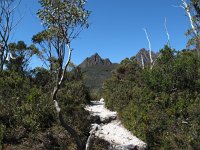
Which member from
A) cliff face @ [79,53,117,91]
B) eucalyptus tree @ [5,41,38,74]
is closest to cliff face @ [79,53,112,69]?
cliff face @ [79,53,117,91]

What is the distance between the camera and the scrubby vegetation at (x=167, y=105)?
14219mm

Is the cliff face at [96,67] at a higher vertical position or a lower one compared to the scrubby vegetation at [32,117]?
higher

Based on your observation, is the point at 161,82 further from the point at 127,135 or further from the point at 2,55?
the point at 2,55

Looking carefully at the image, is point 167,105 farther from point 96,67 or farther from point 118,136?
point 96,67

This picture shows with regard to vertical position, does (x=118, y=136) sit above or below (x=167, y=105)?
below

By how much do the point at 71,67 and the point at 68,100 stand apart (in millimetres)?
13132

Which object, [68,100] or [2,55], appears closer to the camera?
[68,100]

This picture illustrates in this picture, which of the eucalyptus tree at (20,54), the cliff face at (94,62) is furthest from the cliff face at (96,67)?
the eucalyptus tree at (20,54)

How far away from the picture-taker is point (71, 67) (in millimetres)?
31734

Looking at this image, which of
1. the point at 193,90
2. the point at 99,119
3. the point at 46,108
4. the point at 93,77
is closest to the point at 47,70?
the point at 99,119

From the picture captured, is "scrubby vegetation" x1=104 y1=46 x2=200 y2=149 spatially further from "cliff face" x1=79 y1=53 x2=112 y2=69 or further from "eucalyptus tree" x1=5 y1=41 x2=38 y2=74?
"cliff face" x1=79 y1=53 x2=112 y2=69

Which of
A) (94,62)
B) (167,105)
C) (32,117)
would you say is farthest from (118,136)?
(94,62)

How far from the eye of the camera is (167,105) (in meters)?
17.0

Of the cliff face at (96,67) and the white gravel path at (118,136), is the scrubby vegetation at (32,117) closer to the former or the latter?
the white gravel path at (118,136)
